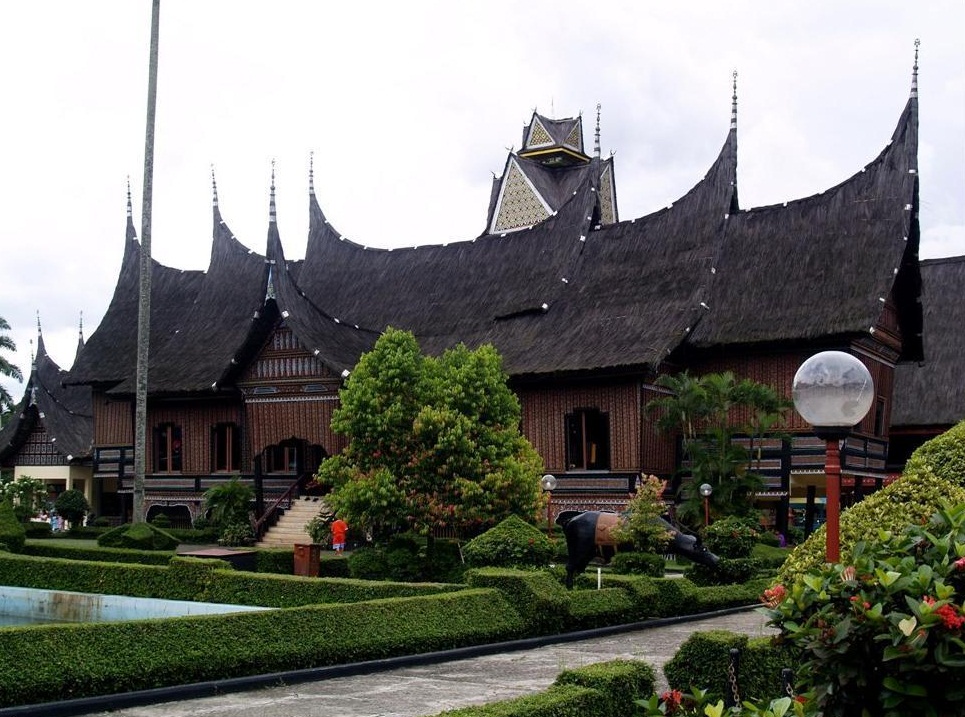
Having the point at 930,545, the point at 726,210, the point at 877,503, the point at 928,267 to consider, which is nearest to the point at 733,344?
the point at 726,210

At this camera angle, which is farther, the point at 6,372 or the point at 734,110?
the point at 6,372

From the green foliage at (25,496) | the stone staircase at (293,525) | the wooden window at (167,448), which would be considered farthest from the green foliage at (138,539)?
the wooden window at (167,448)

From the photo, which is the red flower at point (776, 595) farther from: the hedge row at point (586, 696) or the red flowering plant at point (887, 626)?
the hedge row at point (586, 696)

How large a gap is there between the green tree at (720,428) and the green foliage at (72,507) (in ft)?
68.2

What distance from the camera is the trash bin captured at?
22.0m

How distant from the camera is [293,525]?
103 feet

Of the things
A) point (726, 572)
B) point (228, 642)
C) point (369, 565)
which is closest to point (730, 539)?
point (726, 572)

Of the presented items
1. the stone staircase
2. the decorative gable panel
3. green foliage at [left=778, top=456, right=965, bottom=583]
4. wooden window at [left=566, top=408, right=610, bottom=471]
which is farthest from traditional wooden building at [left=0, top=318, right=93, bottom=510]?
green foliage at [left=778, top=456, right=965, bottom=583]

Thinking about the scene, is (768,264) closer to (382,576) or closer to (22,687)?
(382,576)

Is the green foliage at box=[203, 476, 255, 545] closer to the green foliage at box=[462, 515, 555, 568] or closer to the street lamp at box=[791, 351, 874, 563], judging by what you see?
the green foliage at box=[462, 515, 555, 568]

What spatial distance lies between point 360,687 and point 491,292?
24414 mm

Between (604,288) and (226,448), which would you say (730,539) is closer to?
(604,288)

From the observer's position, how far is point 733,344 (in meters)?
29.1

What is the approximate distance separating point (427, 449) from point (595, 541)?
13.3 feet
